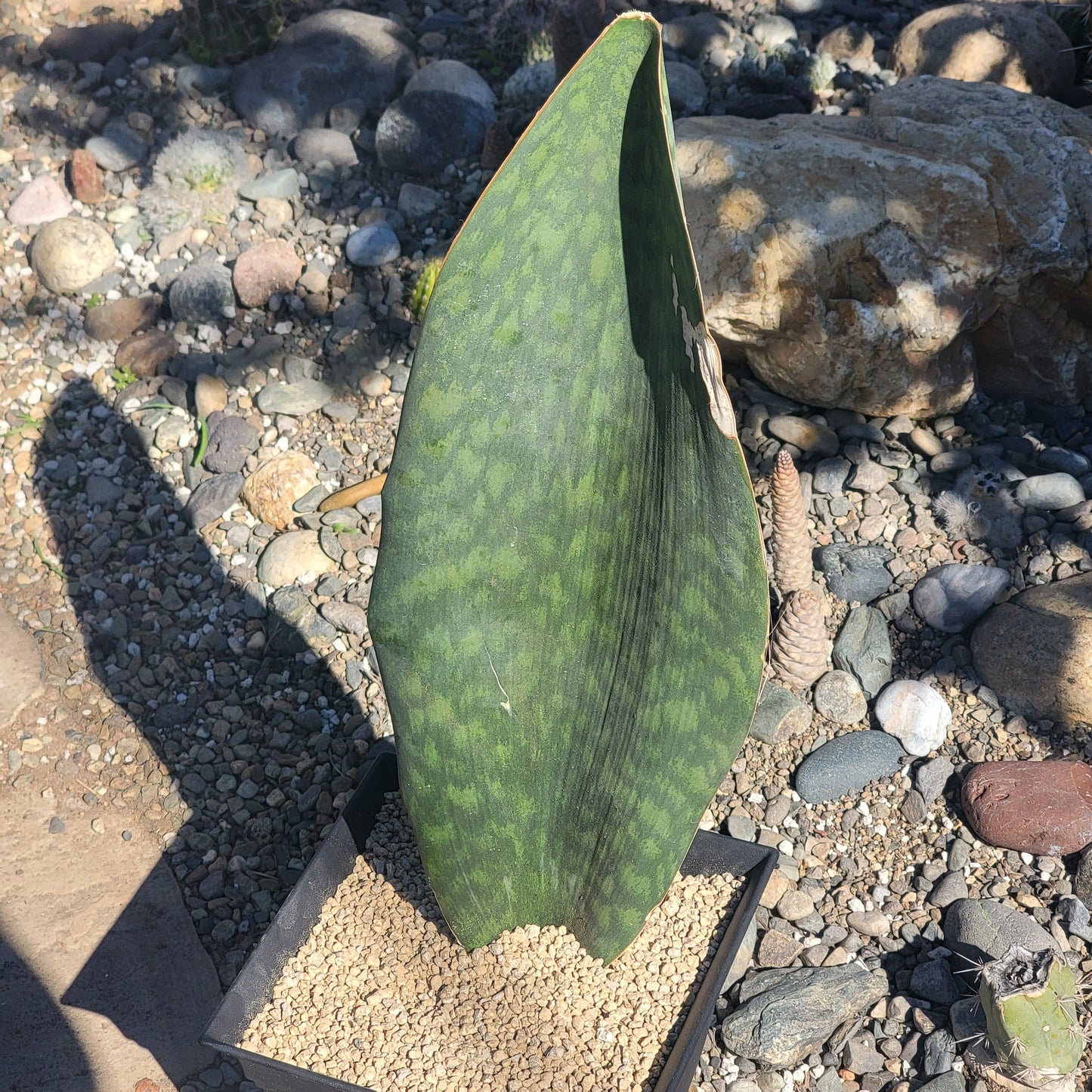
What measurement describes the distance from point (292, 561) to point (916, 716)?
1347 mm

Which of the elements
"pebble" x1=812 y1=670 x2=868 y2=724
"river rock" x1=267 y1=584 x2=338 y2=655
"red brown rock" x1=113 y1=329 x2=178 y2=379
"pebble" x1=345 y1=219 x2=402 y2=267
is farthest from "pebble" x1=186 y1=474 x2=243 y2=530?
"pebble" x1=812 y1=670 x2=868 y2=724

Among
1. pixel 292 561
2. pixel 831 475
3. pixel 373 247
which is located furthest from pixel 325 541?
pixel 831 475

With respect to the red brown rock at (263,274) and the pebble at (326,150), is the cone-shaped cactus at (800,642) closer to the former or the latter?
the red brown rock at (263,274)

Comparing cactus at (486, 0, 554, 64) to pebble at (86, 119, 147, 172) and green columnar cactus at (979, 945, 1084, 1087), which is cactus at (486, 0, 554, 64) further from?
green columnar cactus at (979, 945, 1084, 1087)

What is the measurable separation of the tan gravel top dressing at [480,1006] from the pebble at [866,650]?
697 millimetres

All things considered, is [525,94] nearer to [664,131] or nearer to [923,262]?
[923,262]

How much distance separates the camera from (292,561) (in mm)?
2408

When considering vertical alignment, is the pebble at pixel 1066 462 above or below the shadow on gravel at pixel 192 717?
above

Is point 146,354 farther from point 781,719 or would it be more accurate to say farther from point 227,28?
point 781,719

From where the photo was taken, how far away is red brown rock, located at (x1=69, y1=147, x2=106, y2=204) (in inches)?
134

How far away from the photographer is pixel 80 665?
7.64 feet

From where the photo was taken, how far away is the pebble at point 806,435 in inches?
97.0

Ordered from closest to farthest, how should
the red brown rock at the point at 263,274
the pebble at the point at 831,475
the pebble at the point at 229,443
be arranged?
the pebble at the point at 831,475 < the pebble at the point at 229,443 < the red brown rock at the point at 263,274

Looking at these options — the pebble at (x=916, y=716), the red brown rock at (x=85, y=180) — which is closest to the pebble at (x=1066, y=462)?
the pebble at (x=916, y=716)
